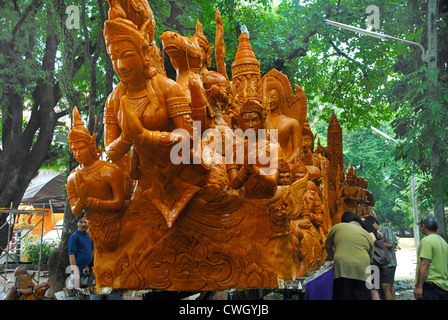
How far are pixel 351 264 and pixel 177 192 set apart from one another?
5.99 feet

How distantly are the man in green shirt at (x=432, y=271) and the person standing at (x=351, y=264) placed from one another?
1.75 ft

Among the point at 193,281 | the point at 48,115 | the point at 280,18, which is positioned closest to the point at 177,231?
the point at 193,281

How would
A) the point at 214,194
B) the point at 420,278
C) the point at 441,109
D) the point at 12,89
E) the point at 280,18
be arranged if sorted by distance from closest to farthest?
the point at 214,194, the point at 420,278, the point at 441,109, the point at 12,89, the point at 280,18

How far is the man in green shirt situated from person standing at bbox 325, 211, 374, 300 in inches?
21.1

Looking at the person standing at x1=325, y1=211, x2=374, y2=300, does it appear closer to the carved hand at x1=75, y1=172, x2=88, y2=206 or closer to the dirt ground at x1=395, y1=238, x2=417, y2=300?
the carved hand at x1=75, y1=172, x2=88, y2=206

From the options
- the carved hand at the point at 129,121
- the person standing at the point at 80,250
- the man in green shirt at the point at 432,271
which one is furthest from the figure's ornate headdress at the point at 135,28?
the man in green shirt at the point at 432,271

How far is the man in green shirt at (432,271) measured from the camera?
4.30m

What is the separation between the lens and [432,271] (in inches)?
171

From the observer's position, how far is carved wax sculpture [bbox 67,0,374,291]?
344 cm

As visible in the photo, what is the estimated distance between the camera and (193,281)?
12.2 ft

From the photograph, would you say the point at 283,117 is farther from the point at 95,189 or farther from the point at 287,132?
the point at 95,189

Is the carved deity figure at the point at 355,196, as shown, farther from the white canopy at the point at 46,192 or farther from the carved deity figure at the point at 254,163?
the white canopy at the point at 46,192
